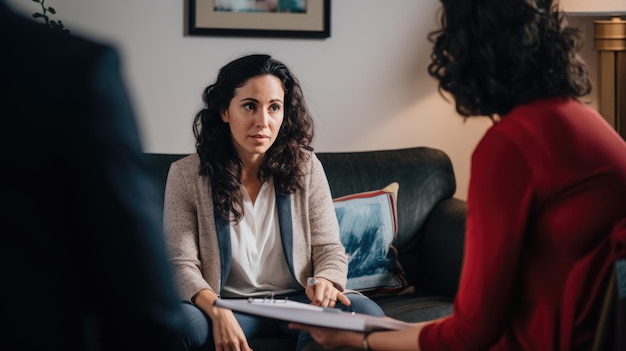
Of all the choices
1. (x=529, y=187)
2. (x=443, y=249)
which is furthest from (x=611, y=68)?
(x=529, y=187)

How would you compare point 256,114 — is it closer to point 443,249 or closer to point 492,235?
point 443,249

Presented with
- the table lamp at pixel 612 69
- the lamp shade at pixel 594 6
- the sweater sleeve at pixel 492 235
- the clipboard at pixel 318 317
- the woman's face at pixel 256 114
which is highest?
the lamp shade at pixel 594 6

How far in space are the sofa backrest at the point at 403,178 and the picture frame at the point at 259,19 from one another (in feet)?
2.17

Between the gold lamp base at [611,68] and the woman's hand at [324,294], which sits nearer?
the woman's hand at [324,294]

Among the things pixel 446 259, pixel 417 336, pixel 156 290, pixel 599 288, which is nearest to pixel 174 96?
pixel 446 259

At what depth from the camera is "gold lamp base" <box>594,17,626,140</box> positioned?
3.37 metres

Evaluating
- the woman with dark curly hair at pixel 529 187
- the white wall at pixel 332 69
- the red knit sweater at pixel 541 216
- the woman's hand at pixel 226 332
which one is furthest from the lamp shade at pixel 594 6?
the red knit sweater at pixel 541 216

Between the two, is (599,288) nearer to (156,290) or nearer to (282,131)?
(156,290)

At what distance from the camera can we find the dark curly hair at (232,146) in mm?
2541

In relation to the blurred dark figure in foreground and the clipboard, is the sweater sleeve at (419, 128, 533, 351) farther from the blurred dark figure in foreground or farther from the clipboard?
the blurred dark figure in foreground

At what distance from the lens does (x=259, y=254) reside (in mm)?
2557

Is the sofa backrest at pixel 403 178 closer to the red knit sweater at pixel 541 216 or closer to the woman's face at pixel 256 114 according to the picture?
the woman's face at pixel 256 114

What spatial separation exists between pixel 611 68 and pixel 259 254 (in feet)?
5.53

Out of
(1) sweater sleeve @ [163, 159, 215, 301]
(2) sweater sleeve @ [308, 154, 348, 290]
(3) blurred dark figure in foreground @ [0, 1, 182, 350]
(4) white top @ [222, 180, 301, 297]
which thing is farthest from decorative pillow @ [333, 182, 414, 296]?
(3) blurred dark figure in foreground @ [0, 1, 182, 350]
